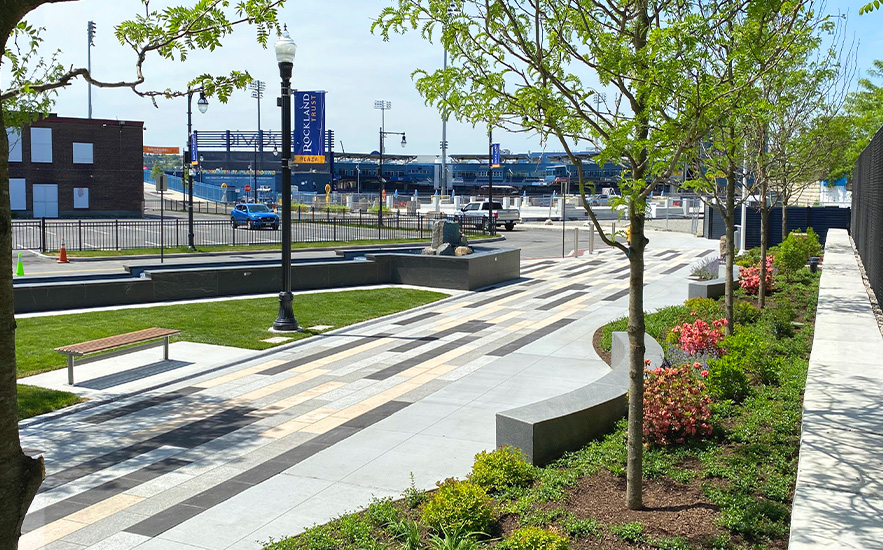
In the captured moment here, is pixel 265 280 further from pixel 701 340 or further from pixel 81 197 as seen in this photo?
pixel 81 197

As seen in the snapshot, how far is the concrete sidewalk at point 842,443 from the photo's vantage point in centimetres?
529

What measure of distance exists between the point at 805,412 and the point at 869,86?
120 feet

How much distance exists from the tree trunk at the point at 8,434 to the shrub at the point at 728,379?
7295 mm

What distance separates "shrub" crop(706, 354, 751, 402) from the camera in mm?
9109

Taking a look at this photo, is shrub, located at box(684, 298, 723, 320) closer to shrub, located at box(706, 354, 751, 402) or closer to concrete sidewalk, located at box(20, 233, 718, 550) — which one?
concrete sidewalk, located at box(20, 233, 718, 550)

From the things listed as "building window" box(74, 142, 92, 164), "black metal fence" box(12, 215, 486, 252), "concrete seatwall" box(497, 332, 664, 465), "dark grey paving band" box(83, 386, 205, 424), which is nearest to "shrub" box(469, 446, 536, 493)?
"concrete seatwall" box(497, 332, 664, 465)

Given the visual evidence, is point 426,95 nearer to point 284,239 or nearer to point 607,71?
point 607,71

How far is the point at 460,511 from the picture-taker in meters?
6.16

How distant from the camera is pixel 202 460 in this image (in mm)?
8828

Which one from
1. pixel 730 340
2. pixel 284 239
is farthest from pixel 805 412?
pixel 284 239

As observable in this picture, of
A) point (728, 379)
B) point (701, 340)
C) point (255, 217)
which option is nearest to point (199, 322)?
point (701, 340)

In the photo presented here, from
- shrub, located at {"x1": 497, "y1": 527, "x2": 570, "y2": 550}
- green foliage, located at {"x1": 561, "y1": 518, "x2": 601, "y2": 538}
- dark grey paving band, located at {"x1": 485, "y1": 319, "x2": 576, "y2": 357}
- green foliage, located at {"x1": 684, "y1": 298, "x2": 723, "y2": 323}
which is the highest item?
green foliage, located at {"x1": 684, "y1": 298, "x2": 723, "y2": 323}

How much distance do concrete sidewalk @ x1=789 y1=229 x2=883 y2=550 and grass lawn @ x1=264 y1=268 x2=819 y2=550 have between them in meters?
0.29

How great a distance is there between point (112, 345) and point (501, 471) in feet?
24.9
